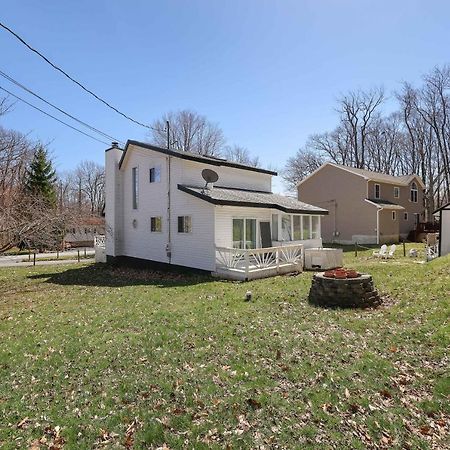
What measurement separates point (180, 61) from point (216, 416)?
14619 mm

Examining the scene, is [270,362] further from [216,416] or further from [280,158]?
[280,158]

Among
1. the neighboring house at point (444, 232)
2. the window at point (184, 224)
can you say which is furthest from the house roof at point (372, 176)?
the window at point (184, 224)

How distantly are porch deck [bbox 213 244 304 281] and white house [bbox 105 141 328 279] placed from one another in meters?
0.04

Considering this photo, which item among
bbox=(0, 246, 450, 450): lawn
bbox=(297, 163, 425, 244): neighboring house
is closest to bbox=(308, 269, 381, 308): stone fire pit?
bbox=(0, 246, 450, 450): lawn

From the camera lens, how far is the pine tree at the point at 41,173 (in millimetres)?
33188

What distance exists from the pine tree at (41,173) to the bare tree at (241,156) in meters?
22.9

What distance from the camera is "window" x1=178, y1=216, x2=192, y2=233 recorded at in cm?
1506

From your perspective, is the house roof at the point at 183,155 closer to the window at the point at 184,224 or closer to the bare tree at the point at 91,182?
the window at the point at 184,224

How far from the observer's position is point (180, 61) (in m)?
14.9

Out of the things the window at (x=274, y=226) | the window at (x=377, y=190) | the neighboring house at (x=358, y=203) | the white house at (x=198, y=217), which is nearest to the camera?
the white house at (x=198, y=217)

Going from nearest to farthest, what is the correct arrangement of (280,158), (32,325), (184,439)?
(184,439) < (32,325) < (280,158)

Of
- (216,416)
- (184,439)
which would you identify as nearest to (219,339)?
(216,416)

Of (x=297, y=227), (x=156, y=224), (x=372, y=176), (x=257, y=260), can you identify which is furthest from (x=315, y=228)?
(x=372, y=176)

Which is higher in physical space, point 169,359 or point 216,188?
point 216,188
